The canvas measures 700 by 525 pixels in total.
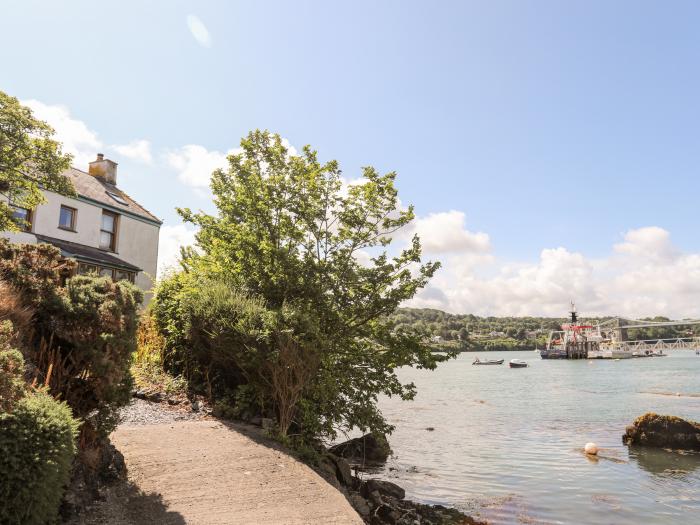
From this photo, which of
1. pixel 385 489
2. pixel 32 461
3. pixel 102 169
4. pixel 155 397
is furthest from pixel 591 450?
pixel 102 169

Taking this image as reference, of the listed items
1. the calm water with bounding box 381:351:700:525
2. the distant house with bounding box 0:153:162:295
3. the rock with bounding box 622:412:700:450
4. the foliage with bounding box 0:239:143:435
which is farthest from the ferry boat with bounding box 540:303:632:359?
the foliage with bounding box 0:239:143:435

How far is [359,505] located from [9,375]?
6.54m

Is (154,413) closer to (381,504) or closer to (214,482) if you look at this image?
(214,482)

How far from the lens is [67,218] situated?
23.6 metres

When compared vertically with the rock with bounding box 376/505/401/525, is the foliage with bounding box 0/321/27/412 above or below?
above

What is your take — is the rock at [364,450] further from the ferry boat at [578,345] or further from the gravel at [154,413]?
the ferry boat at [578,345]

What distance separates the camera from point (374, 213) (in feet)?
38.4

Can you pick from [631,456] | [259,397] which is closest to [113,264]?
[259,397]

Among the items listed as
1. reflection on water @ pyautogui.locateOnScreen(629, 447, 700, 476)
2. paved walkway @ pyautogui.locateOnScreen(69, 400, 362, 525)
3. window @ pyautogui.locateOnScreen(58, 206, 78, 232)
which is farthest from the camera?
window @ pyautogui.locateOnScreen(58, 206, 78, 232)

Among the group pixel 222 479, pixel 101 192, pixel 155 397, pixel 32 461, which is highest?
pixel 101 192

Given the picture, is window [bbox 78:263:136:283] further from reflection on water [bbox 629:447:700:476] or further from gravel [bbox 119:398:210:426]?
reflection on water [bbox 629:447:700:476]

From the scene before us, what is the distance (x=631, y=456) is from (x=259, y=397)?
15853 mm

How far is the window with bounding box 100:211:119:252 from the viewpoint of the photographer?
83.1 feet

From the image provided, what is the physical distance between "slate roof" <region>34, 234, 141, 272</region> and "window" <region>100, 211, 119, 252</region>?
2.48 feet
